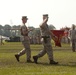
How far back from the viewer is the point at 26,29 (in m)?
18.0

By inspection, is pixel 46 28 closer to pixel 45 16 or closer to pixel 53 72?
pixel 45 16

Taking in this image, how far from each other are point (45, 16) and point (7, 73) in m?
4.75

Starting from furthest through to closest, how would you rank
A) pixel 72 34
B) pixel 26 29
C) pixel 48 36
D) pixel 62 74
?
pixel 72 34, pixel 26 29, pixel 48 36, pixel 62 74

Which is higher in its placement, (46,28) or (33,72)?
(46,28)

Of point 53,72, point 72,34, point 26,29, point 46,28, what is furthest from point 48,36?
point 72,34

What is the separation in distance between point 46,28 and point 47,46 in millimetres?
764

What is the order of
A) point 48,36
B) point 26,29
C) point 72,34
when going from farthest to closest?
point 72,34
point 26,29
point 48,36

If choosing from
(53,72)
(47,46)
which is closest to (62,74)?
(53,72)

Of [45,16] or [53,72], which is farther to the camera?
[45,16]

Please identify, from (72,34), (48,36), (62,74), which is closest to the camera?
(62,74)

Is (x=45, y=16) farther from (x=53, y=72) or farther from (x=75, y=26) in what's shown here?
(x=75, y=26)

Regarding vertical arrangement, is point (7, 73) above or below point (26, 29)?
below

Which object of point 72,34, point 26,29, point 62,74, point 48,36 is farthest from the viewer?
point 72,34

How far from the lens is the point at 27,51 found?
59.8 ft
